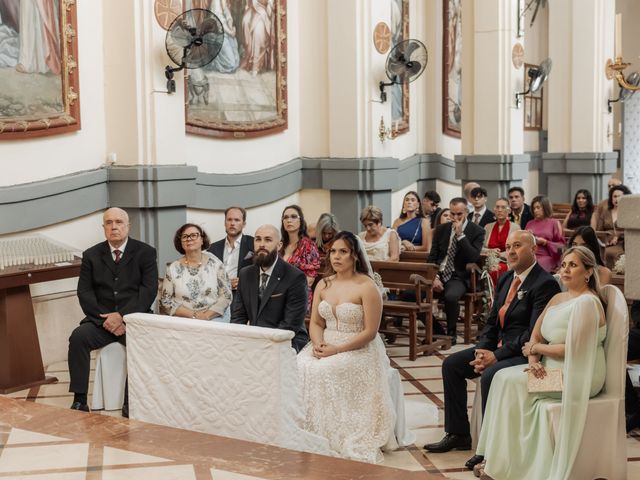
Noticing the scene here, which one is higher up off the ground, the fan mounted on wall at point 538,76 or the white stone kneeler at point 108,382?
the fan mounted on wall at point 538,76

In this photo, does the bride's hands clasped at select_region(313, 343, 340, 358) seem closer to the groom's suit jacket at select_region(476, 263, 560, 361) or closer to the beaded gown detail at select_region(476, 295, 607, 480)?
the groom's suit jacket at select_region(476, 263, 560, 361)

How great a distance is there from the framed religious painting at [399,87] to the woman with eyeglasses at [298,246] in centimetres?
536

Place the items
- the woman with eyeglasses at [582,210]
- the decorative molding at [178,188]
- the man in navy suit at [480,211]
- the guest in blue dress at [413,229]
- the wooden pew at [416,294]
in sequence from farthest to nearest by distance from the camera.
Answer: the woman with eyeglasses at [582,210] < the man in navy suit at [480,211] < the guest in blue dress at [413,229] < the wooden pew at [416,294] < the decorative molding at [178,188]

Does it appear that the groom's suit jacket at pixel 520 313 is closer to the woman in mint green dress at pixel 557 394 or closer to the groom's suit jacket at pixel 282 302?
the woman in mint green dress at pixel 557 394

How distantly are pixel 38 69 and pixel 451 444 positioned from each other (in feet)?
16.1

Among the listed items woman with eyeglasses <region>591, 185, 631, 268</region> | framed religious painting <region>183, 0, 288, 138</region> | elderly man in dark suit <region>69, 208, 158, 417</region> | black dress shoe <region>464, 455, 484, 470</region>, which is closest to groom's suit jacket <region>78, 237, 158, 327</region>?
elderly man in dark suit <region>69, 208, 158, 417</region>

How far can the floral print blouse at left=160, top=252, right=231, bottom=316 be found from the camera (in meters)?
7.46

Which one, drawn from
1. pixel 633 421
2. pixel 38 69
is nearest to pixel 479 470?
pixel 633 421

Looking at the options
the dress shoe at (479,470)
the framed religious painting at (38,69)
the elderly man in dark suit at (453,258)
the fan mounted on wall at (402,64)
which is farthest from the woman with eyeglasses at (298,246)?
the fan mounted on wall at (402,64)

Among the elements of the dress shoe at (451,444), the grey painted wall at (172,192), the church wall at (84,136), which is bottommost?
the dress shoe at (451,444)

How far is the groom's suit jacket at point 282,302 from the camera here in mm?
6605

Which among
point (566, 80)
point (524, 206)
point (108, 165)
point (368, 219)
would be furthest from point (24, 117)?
point (566, 80)

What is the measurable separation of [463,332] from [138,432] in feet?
18.0

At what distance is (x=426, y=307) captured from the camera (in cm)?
899
